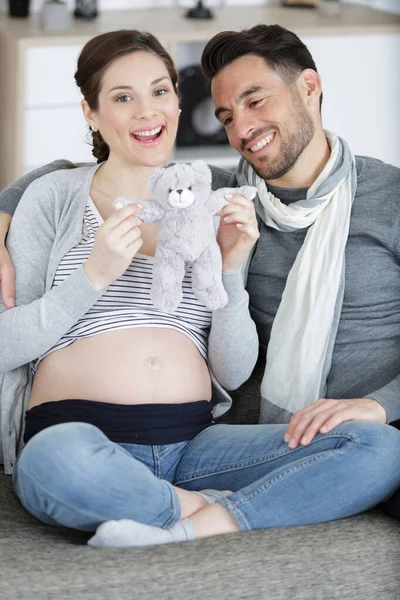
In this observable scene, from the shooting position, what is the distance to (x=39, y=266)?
73.3 inches

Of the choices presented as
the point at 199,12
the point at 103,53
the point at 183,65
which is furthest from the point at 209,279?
the point at 199,12

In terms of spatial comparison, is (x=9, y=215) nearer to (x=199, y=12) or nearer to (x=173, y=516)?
(x=173, y=516)

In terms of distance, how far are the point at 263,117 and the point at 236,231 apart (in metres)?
0.37

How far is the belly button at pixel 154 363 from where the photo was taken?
1.76 m

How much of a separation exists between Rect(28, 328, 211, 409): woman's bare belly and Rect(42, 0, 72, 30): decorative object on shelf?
2.10 meters

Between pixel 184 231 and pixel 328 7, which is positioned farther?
pixel 328 7

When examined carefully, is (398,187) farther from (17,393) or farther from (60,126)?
(60,126)

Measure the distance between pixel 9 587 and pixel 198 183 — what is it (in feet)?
2.38

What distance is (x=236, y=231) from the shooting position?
5.78 feet

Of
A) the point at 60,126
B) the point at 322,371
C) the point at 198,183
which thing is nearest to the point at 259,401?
the point at 322,371

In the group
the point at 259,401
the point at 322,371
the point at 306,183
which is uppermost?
the point at 306,183

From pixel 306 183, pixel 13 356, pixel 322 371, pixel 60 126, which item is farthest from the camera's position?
pixel 60 126

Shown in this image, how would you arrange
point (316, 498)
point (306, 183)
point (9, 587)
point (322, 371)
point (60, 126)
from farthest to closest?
1. point (60, 126)
2. point (306, 183)
3. point (322, 371)
4. point (316, 498)
5. point (9, 587)

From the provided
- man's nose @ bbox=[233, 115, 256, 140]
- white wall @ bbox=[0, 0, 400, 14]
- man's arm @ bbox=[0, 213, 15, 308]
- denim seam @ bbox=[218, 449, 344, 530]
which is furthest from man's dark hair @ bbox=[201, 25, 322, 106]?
white wall @ bbox=[0, 0, 400, 14]
